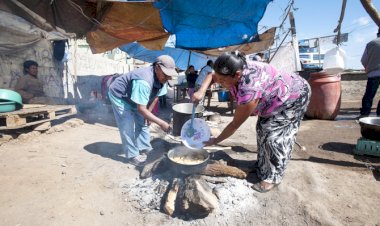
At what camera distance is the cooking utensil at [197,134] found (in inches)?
117

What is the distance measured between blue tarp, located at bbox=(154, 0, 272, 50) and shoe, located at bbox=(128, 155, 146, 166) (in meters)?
2.93

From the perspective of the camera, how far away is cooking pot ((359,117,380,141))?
3576mm

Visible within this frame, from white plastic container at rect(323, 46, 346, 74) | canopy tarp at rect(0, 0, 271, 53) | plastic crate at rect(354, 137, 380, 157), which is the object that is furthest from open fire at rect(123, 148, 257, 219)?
white plastic container at rect(323, 46, 346, 74)

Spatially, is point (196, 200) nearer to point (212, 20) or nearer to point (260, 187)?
point (260, 187)

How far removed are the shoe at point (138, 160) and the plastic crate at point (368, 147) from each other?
3452 mm

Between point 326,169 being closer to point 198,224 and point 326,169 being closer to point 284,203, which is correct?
point 284,203

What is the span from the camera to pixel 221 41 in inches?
274

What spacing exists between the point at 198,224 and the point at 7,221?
1922 mm

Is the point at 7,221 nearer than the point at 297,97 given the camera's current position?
Yes

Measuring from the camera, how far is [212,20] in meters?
5.72

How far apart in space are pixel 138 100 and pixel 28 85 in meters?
4.55

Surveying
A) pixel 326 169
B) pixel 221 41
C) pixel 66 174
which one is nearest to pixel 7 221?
pixel 66 174

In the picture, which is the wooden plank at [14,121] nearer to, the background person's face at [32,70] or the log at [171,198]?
the background person's face at [32,70]

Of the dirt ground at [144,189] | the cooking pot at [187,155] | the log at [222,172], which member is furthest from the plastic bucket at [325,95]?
the cooking pot at [187,155]
